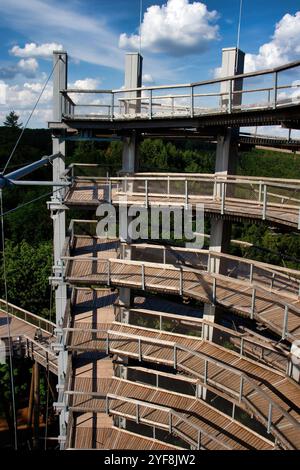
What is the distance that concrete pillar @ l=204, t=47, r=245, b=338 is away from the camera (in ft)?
40.7

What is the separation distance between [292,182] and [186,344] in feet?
19.6

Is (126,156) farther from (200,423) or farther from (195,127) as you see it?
(200,423)

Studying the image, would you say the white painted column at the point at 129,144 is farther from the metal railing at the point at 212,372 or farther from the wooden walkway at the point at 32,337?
the wooden walkway at the point at 32,337

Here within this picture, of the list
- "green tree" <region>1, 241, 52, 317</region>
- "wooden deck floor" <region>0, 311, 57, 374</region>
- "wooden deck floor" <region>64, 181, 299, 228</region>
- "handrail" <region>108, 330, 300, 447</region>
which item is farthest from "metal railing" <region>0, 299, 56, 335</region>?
"wooden deck floor" <region>64, 181, 299, 228</region>

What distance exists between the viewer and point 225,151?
524 inches

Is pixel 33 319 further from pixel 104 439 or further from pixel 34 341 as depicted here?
pixel 104 439

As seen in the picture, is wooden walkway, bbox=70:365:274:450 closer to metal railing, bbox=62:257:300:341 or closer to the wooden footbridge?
the wooden footbridge

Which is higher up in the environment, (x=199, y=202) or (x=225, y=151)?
(x=225, y=151)

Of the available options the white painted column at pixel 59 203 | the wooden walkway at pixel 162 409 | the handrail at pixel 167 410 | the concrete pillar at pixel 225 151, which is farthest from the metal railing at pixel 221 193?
the wooden walkway at pixel 162 409

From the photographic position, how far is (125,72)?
48.5 ft

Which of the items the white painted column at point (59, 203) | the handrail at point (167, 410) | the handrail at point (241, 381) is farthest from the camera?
the white painted column at point (59, 203)

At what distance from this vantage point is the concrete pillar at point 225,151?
12.4 metres

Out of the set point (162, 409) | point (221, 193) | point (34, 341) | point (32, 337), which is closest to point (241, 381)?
point (162, 409)

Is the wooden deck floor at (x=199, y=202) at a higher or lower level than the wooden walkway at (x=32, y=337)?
higher
